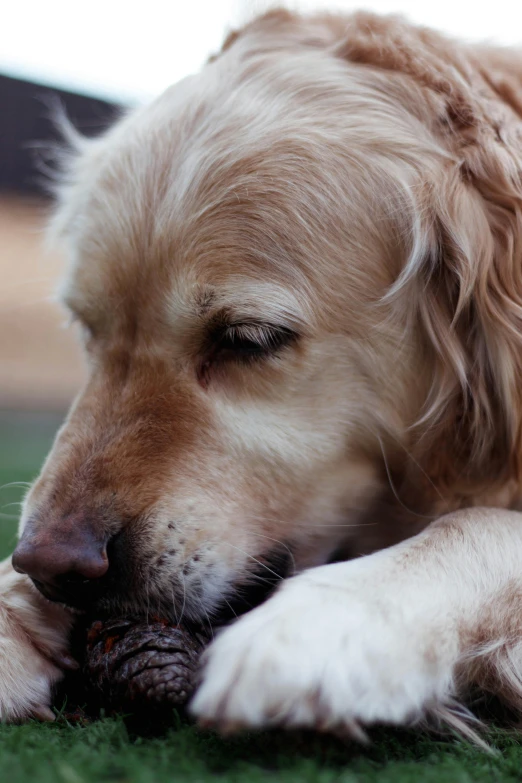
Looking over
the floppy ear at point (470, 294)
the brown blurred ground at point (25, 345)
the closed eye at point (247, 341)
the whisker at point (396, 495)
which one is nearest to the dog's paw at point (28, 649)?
the closed eye at point (247, 341)

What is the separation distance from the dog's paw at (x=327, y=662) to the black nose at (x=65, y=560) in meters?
0.41

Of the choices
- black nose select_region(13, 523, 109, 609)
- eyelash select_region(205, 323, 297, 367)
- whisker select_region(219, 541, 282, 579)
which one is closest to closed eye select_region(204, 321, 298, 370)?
eyelash select_region(205, 323, 297, 367)

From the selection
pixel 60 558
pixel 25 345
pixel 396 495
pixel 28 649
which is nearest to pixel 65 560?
pixel 60 558

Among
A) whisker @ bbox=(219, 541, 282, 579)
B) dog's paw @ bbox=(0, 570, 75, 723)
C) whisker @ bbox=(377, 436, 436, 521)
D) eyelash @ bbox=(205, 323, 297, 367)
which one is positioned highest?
eyelash @ bbox=(205, 323, 297, 367)

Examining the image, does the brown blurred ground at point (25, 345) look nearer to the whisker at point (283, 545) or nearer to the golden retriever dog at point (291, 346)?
the golden retriever dog at point (291, 346)

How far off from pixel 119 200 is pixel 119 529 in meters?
1.01

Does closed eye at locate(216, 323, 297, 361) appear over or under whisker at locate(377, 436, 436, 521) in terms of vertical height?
over

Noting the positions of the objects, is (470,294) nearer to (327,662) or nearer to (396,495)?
(396,495)

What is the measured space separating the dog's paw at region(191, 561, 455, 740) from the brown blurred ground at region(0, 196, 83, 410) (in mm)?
11308

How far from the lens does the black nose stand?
1.80 meters

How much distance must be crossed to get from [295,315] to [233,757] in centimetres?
113

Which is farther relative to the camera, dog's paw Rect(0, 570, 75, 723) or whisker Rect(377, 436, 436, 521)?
whisker Rect(377, 436, 436, 521)

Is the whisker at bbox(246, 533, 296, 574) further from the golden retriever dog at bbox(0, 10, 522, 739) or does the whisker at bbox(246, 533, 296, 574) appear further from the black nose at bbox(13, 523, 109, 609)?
the black nose at bbox(13, 523, 109, 609)

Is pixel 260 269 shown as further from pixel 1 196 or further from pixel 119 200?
pixel 1 196
